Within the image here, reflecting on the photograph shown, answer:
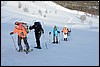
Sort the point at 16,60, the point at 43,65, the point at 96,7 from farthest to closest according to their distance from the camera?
the point at 96,7 → the point at 16,60 → the point at 43,65

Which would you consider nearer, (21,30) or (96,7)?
(21,30)

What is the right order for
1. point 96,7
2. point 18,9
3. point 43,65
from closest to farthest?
point 43,65 → point 18,9 → point 96,7

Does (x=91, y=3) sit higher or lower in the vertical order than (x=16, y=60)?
lower

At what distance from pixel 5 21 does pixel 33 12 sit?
10.6 m

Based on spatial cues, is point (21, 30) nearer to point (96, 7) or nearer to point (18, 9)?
point (18, 9)

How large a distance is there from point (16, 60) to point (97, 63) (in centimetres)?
262

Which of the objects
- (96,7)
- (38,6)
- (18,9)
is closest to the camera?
(18,9)

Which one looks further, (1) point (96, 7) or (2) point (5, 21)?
(1) point (96, 7)

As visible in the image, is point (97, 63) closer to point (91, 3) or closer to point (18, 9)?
point (18, 9)

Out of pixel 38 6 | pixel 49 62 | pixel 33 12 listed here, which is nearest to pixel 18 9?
pixel 33 12

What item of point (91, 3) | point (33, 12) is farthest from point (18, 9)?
point (91, 3)

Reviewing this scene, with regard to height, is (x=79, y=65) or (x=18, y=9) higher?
(x=79, y=65)

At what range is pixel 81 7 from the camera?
2616 inches

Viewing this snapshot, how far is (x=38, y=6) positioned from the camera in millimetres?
51688
